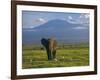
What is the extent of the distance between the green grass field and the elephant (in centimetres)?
4

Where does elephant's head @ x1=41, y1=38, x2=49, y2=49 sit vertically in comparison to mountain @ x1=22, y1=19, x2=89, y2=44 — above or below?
below

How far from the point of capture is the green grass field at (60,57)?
2.04 meters

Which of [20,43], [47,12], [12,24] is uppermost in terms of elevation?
[47,12]

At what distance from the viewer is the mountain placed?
2055 mm

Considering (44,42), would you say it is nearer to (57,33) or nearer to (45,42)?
(45,42)

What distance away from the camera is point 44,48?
210 centimetres

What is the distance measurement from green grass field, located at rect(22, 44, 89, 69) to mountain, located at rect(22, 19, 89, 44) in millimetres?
73

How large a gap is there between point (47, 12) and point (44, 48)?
362 millimetres

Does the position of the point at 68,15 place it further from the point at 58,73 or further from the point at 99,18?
the point at 58,73

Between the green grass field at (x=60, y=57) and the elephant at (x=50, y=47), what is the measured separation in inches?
1.4

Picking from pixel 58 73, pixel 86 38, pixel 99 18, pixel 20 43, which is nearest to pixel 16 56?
pixel 20 43

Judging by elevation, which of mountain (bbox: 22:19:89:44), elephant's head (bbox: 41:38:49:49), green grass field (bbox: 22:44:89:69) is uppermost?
mountain (bbox: 22:19:89:44)

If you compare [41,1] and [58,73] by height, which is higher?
[41,1]

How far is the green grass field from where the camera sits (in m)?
2.04
